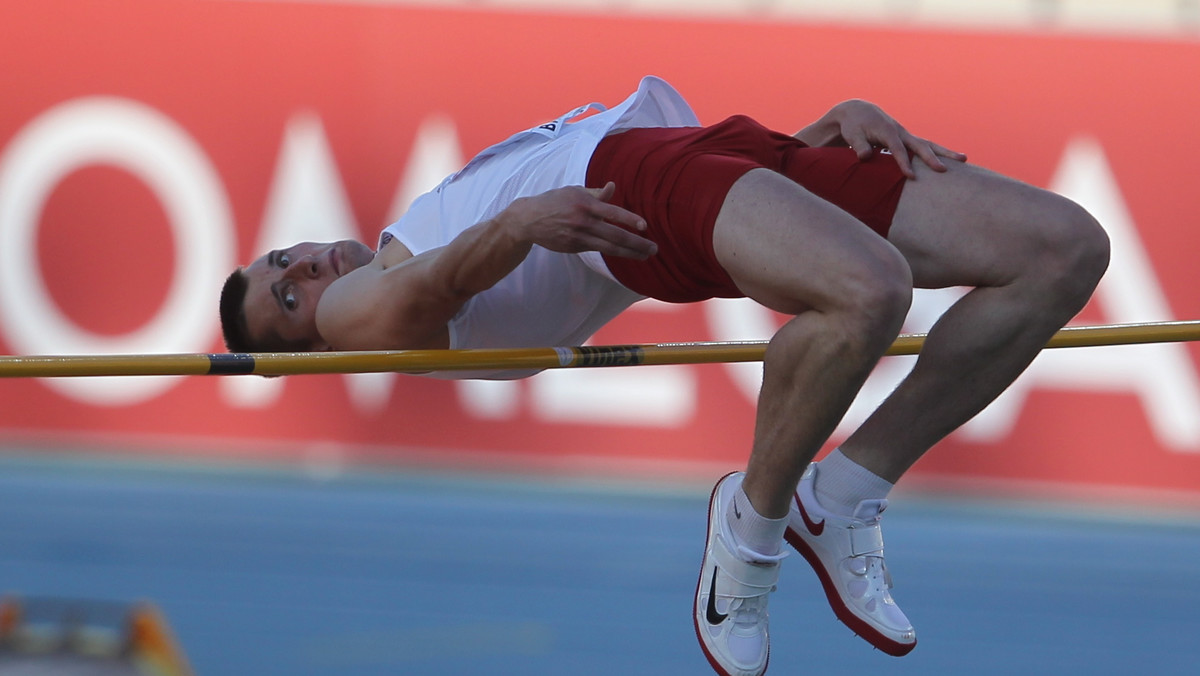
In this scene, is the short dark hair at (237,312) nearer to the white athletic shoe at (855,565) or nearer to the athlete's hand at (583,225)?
the athlete's hand at (583,225)

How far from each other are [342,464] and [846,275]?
3146 millimetres

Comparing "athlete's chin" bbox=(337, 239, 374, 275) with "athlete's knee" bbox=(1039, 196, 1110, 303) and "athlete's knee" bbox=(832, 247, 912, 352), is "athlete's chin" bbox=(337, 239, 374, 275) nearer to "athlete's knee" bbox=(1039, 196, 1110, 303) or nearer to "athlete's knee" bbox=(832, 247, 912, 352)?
"athlete's knee" bbox=(832, 247, 912, 352)

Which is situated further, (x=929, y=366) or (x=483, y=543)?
(x=483, y=543)

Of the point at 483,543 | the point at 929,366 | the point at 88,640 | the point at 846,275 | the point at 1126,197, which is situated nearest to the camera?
the point at 846,275

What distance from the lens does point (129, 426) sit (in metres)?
4.60

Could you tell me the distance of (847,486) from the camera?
A: 77.9 inches

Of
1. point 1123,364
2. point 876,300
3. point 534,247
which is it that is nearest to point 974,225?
point 876,300

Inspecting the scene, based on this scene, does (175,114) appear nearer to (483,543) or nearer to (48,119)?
(48,119)

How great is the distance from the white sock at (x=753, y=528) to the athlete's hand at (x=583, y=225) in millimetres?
353

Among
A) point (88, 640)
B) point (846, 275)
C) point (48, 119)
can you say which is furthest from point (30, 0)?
point (846, 275)

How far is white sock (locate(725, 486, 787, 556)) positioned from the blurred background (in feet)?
6.74

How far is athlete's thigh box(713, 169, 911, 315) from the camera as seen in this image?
1.65 m

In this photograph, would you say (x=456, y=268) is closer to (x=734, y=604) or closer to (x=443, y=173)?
(x=734, y=604)

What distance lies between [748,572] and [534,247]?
59 cm
